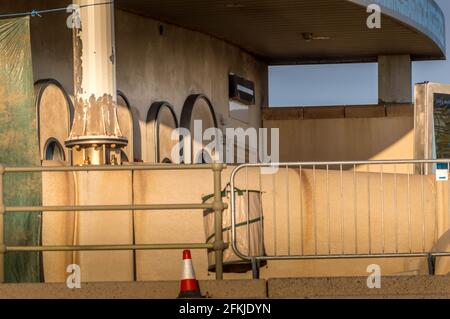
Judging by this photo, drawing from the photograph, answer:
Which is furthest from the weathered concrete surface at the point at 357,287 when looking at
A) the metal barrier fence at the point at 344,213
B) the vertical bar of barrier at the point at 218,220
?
the metal barrier fence at the point at 344,213

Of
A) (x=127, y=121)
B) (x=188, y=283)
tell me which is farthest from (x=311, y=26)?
(x=188, y=283)

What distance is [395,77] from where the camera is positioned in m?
35.4

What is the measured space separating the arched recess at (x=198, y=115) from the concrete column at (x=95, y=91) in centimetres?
983

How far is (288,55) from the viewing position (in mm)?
34938

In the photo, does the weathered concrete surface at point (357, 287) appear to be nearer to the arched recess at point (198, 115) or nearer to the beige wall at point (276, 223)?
the beige wall at point (276, 223)

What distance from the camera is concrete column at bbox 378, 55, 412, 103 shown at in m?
35.4

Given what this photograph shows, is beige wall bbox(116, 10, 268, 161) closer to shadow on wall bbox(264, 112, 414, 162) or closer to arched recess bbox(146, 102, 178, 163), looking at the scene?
arched recess bbox(146, 102, 178, 163)

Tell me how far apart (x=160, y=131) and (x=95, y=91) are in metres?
8.66

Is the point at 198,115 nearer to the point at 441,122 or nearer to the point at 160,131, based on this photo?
the point at 160,131

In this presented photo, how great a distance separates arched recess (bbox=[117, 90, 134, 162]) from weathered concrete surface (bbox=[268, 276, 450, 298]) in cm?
1131

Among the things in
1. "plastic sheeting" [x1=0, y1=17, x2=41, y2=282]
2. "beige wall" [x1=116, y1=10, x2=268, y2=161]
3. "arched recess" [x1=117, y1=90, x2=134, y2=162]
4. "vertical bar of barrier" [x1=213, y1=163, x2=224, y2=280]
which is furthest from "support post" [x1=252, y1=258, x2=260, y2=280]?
"beige wall" [x1=116, y1=10, x2=268, y2=161]

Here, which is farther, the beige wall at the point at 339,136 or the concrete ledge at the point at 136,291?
the beige wall at the point at 339,136

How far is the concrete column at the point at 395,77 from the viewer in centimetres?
3538

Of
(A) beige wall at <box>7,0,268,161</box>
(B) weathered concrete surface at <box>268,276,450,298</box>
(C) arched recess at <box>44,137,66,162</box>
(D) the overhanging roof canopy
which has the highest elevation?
(D) the overhanging roof canopy
